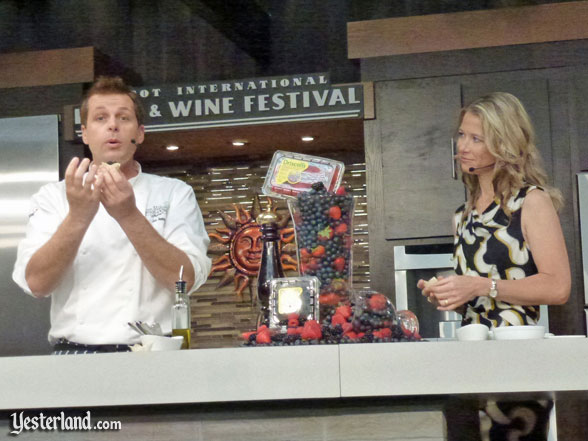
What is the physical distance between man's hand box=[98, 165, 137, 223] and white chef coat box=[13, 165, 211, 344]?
0.28 meters

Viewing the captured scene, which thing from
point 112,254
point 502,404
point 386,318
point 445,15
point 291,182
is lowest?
point 502,404

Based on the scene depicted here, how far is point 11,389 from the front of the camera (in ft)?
4.17

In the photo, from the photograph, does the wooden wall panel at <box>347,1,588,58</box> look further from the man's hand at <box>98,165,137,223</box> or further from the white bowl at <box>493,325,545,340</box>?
the white bowl at <box>493,325,545,340</box>

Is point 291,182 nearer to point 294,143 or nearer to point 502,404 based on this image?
point 502,404

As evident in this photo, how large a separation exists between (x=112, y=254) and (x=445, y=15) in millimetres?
2129

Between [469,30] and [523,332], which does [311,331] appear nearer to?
[523,332]

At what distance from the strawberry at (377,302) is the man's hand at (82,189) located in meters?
0.54

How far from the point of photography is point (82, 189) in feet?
5.18

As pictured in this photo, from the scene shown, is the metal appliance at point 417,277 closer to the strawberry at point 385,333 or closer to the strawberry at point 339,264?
the strawberry at point 339,264

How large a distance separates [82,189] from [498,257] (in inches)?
38.3

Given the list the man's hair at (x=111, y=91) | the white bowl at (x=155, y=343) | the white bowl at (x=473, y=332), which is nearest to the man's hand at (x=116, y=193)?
the white bowl at (x=155, y=343)

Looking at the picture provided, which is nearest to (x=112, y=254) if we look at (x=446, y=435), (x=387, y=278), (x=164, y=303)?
(x=164, y=303)

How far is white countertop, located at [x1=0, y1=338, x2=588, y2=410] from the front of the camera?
1183 mm

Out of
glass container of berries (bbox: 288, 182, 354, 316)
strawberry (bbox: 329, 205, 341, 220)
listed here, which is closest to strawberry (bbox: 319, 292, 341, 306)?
glass container of berries (bbox: 288, 182, 354, 316)
